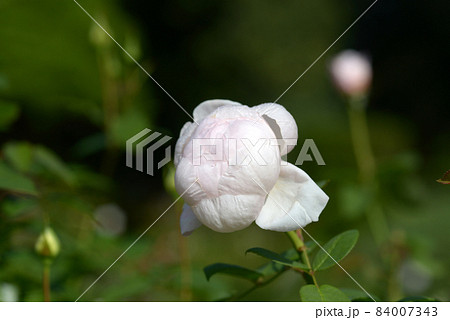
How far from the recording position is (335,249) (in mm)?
434

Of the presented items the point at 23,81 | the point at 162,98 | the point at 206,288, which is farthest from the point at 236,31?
the point at 206,288

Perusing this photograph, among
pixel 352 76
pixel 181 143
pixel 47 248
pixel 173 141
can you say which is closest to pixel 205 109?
pixel 181 143

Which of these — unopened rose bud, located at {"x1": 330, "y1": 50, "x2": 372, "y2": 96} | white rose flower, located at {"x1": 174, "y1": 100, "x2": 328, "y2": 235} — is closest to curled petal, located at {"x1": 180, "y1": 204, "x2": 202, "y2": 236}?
white rose flower, located at {"x1": 174, "y1": 100, "x2": 328, "y2": 235}

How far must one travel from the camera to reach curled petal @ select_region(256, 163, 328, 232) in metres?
0.42

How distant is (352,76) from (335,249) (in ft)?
3.41

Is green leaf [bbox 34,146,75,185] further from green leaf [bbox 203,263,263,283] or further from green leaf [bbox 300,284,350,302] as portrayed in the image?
green leaf [bbox 300,284,350,302]

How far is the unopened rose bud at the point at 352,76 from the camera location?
4.53 feet

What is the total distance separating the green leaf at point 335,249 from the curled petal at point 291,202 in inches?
1.5

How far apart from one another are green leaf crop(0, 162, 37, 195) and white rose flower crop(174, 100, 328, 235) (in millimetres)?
228

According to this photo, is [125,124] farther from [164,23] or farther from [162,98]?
[164,23]

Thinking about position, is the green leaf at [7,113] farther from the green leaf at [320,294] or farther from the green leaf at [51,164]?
the green leaf at [320,294]

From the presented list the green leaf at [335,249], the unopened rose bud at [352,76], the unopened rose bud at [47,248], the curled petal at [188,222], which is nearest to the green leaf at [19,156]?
the unopened rose bud at [47,248]

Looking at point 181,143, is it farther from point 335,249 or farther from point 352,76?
point 352,76
